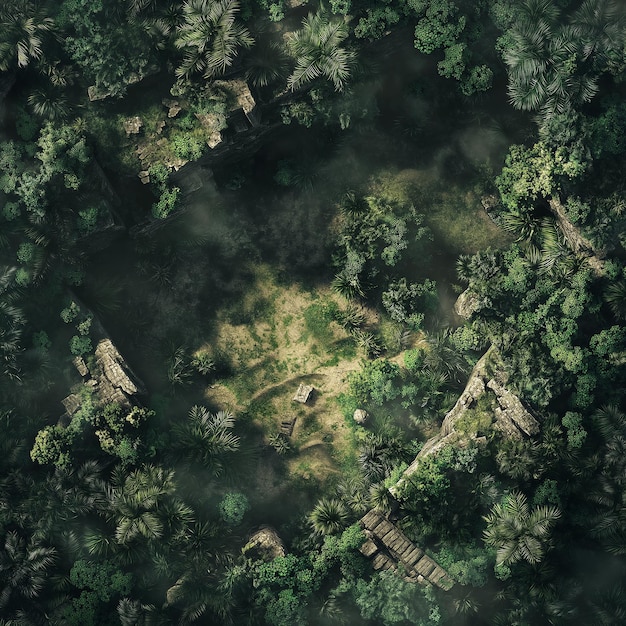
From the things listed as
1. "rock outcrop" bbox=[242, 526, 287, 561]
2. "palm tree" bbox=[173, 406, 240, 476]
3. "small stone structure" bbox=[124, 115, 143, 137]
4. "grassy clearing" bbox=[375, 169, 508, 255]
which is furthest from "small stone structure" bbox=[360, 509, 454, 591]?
"small stone structure" bbox=[124, 115, 143, 137]

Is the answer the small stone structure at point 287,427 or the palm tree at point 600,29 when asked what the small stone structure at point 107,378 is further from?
the palm tree at point 600,29

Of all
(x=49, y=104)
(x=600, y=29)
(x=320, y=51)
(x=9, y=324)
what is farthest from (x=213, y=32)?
(x=600, y=29)

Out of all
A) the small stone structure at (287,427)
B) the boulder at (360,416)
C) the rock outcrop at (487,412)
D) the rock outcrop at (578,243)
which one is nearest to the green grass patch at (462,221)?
the rock outcrop at (578,243)

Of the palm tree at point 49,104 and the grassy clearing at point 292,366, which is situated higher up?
the palm tree at point 49,104

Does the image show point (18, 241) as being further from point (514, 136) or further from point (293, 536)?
point (514, 136)

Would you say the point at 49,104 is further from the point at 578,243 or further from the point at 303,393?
the point at 578,243
